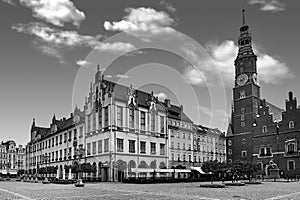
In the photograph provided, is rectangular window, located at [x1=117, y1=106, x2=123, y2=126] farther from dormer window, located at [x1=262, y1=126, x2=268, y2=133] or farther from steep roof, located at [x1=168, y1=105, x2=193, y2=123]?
dormer window, located at [x1=262, y1=126, x2=268, y2=133]

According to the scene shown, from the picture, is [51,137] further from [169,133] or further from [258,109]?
[258,109]

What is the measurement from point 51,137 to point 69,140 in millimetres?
16755

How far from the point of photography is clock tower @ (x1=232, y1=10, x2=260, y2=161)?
96000 mm

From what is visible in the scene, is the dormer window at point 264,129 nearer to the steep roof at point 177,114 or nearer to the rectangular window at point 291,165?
the rectangular window at point 291,165

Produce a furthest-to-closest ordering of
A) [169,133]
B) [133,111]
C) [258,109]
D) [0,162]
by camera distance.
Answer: [0,162] → [258,109] → [169,133] → [133,111]

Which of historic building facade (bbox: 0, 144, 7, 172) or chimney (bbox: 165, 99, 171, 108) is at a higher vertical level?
chimney (bbox: 165, 99, 171, 108)

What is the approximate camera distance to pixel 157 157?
7538cm

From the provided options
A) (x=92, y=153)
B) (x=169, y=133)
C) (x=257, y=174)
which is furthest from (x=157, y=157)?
(x=257, y=174)

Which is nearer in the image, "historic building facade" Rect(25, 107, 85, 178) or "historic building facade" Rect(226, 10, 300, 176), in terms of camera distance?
"historic building facade" Rect(25, 107, 85, 178)

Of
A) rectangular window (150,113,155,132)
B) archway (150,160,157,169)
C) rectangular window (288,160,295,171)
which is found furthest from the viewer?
rectangular window (288,160,295,171)

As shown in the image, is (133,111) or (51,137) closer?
(133,111)

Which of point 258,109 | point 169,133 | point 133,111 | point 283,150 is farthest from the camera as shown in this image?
point 258,109

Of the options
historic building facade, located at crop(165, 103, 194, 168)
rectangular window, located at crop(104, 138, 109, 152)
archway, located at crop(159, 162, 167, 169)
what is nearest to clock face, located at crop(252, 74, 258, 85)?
historic building facade, located at crop(165, 103, 194, 168)

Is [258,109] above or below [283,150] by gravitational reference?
above
